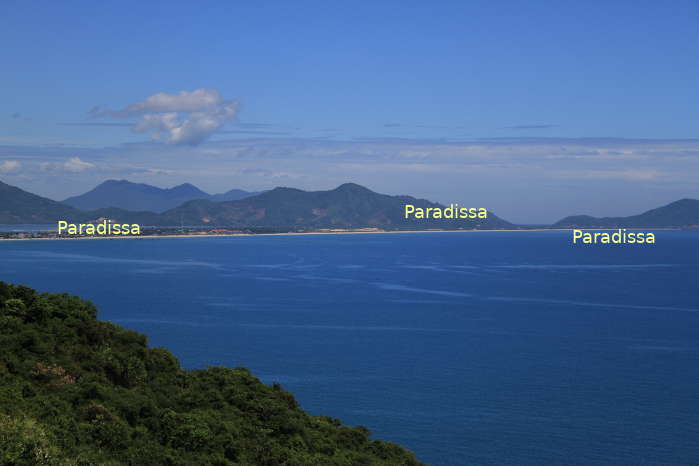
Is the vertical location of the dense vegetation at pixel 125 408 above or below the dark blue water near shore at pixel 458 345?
above

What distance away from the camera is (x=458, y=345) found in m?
57.9

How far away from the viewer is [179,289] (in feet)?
305

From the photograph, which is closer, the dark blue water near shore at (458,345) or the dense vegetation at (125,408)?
the dense vegetation at (125,408)

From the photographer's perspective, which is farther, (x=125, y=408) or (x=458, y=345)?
(x=458, y=345)

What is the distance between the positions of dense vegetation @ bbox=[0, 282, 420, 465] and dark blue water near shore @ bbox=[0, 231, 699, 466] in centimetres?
1152

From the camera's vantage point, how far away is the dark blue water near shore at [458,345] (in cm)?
3591

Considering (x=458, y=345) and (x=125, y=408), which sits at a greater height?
(x=125, y=408)

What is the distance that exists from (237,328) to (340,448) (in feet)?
138

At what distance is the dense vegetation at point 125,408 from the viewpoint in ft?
52.0

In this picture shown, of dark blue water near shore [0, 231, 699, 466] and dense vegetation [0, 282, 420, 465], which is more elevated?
dense vegetation [0, 282, 420, 465]

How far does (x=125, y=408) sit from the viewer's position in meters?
19.0

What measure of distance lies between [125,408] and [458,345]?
4203 cm

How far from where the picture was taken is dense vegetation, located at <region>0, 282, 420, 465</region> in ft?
52.0

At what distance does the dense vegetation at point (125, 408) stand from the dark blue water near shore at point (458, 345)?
11523 mm
